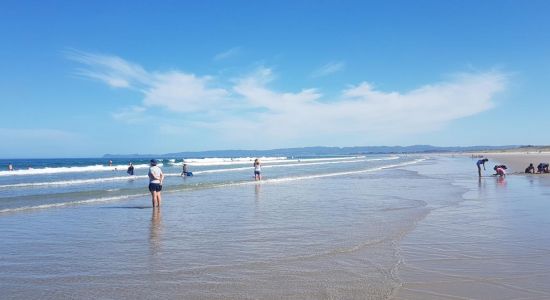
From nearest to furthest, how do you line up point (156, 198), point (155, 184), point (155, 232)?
point (155, 232) → point (155, 184) → point (156, 198)

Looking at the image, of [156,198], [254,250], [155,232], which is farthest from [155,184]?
[254,250]

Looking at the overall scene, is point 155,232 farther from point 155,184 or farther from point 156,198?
point 156,198

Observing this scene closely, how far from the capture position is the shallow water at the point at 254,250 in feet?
20.8

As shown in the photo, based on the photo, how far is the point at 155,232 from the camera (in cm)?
1108

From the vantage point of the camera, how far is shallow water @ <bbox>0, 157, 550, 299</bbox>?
250 inches

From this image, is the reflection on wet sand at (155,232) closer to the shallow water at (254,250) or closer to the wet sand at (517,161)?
the shallow water at (254,250)

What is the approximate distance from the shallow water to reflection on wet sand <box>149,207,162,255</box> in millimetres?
44

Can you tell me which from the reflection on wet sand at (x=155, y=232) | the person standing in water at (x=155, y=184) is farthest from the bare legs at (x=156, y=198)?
the reflection on wet sand at (x=155, y=232)

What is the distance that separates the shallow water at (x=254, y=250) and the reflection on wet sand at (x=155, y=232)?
0.14 feet

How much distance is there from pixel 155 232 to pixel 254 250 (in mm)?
3388

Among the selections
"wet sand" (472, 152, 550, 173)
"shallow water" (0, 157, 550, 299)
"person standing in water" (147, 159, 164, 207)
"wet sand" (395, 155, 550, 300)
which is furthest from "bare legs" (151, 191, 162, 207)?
"wet sand" (472, 152, 550, 173)

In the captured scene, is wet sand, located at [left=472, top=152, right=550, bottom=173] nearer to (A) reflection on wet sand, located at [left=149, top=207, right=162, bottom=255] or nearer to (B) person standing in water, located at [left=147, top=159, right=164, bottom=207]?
→ (B) person standing in water, located at [left=147, top=159, right=164, bottom=207]

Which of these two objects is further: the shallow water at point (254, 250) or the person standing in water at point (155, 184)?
the person standing in water at point (155, 184)

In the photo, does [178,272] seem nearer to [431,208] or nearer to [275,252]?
[275,252]
